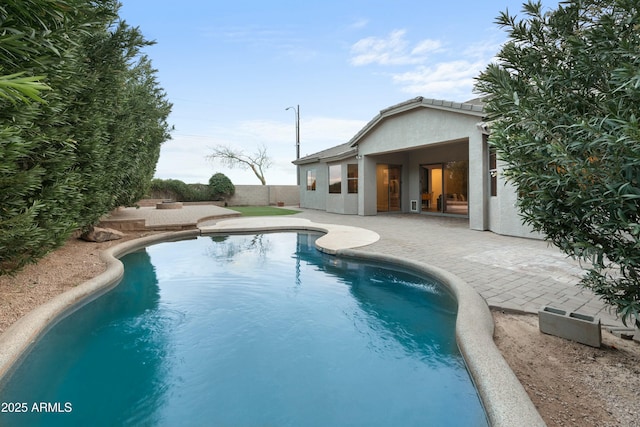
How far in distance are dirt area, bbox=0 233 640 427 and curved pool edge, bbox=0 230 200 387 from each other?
0.68 feet

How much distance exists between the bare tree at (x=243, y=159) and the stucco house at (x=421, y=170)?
16.5 meters

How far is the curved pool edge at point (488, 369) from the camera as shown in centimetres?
242

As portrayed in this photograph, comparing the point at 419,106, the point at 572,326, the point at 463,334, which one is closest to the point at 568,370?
the point at 572,326

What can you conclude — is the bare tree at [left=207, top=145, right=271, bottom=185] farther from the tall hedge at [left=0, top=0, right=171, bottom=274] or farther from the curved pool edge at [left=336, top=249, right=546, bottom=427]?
the curved pool edge at [left=336, top=249, right=546, bottom=427]

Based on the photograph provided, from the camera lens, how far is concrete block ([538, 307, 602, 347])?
3.41 metres

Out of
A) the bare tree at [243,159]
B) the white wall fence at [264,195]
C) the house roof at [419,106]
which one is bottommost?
the white wall fence at [264,195]

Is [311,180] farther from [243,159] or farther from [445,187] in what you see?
[243,159]

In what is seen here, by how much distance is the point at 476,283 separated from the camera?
549 centimetres

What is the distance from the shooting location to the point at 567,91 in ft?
8.27

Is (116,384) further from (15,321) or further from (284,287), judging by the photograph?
(284,287)

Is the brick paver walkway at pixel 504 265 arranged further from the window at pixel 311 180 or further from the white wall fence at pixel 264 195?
the white wall fence at pixel 264 195

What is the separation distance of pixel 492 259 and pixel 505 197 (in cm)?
404

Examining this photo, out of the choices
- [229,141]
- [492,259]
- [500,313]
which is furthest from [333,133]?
[500,313]

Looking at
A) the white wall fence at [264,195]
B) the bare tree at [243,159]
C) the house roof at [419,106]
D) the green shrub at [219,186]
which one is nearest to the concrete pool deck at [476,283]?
the house roof at [419,106]
